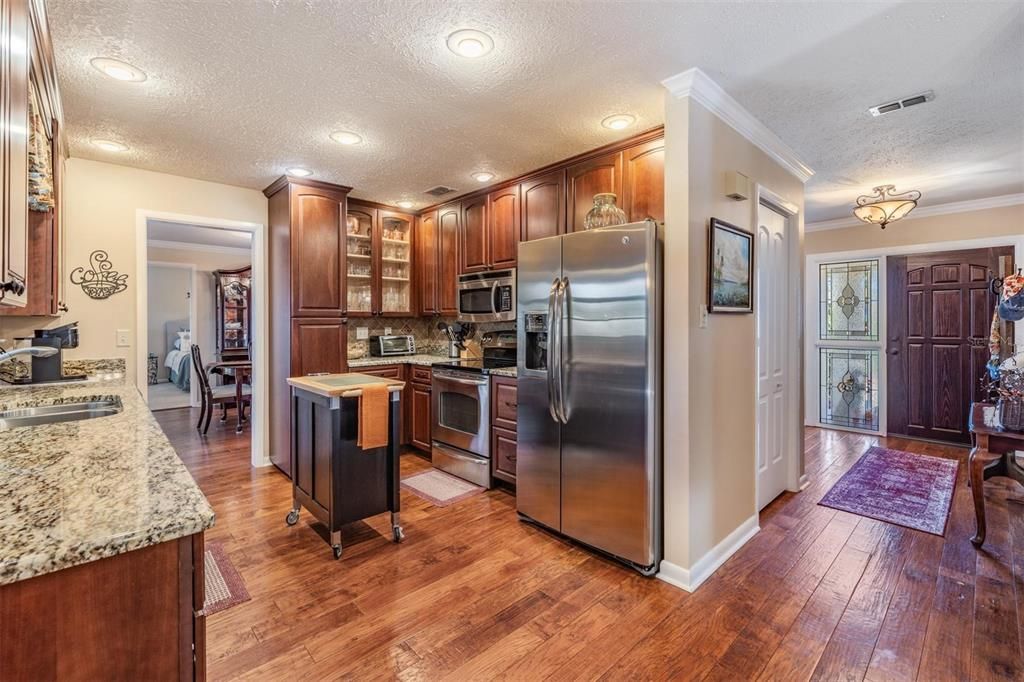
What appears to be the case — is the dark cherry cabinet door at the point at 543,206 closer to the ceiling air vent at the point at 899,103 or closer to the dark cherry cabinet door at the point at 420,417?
the dark cherry cabinet door at the point at 420,417

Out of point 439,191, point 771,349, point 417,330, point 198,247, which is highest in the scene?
point 198,247

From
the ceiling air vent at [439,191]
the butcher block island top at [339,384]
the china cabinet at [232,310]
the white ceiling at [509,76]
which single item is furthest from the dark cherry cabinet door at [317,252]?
the china cabinet at [232,310]

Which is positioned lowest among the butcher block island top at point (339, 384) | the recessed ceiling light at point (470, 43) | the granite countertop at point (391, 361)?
the butcher block island top at point (339, 384)

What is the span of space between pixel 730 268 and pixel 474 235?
2.35 m

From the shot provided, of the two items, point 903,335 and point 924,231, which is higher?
point 924,231

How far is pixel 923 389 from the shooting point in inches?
197

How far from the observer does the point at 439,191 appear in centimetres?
423

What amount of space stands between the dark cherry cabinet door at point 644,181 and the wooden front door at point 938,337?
3964 mm

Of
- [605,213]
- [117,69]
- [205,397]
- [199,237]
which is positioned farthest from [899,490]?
[199,237]

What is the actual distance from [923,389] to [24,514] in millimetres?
6668

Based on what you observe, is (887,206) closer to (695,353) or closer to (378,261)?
(695,353)

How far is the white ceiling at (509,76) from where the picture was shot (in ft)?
5.91

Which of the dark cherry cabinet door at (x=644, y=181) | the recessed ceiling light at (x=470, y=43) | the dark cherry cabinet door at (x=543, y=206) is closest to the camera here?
the recessed ceiling light at (x=470, y=43)

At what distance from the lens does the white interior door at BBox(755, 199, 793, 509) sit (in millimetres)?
3154
